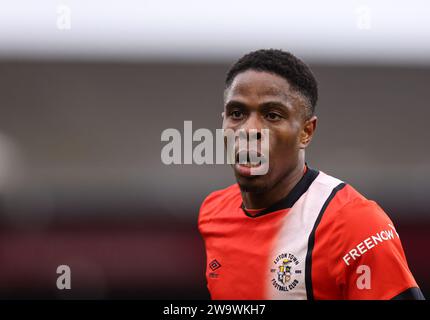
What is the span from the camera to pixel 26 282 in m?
6.23

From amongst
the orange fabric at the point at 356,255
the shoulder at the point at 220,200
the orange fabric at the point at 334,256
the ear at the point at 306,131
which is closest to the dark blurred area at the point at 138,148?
the shoulder at the point at 220,200

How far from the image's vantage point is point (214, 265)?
2713 mm

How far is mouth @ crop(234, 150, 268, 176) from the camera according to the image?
2346mm

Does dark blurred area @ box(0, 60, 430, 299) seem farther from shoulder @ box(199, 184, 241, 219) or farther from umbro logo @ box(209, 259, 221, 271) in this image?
umbro logo @ box(209, 259, 221, 271)

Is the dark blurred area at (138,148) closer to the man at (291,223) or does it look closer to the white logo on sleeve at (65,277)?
the white logo on sleeve at (65,277)

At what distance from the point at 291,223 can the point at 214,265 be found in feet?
1.78

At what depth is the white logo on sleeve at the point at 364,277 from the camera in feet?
6.72

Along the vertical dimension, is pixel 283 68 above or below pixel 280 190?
above

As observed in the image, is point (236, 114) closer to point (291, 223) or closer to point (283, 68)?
point (283, 68)

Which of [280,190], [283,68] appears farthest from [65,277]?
[283,68]

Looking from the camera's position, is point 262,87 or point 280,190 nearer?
point 262,87

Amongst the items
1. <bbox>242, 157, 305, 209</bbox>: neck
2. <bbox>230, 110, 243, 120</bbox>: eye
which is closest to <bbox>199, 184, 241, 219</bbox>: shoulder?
<bbox>242, 157, 305, 209</bbox>: neck

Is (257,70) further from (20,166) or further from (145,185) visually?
(20,166)

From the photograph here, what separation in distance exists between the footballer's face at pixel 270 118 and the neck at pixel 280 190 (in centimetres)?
3
